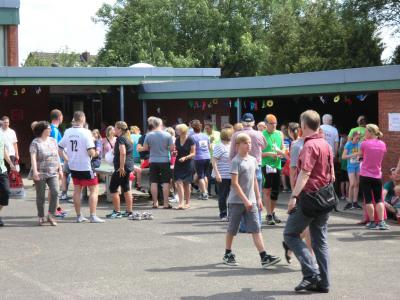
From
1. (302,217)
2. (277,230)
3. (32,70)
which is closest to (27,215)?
(277,230)

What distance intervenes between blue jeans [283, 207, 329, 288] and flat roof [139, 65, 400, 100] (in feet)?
26.1

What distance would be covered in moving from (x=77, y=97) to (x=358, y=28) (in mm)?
25444

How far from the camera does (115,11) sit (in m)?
65.1

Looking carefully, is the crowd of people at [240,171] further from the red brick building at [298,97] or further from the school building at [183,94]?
the school building at [183,94]

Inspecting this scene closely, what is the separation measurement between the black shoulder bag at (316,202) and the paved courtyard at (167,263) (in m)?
0.81

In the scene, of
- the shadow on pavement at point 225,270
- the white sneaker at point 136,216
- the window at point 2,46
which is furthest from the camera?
the window at point 2,46

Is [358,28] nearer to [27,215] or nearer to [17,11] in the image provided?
[17,11]

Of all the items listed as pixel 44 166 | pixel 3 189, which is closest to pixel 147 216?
pixel 44 166

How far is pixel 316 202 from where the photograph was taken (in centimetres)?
701

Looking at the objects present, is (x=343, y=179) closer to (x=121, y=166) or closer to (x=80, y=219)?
(x=121, y=166)

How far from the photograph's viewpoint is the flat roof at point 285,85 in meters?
14.8

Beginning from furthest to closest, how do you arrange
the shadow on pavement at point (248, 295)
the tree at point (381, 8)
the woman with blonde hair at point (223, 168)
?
the tree at point (381, 8)
the woman with blonde hair at point (223, 168)
the shadow on pavement at point (248, 295)

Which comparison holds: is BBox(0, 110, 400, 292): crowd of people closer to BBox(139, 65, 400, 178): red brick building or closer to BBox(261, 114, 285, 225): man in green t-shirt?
BBox(261, 114, 285, 225): man in green t-shirt

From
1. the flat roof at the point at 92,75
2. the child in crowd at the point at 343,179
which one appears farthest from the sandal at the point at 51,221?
the flat roof at the point at 92,75
